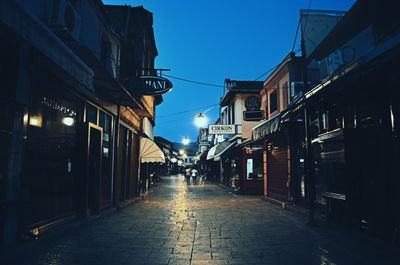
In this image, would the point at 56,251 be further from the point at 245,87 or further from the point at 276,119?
the point at 245,87

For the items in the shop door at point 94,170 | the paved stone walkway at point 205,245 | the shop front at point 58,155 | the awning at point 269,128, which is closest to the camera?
the paved stone walkway at point 205,245

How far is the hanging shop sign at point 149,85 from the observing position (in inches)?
412

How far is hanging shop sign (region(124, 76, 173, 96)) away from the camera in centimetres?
1047

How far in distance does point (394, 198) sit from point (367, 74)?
2.67m

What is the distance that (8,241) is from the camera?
4.80 metres

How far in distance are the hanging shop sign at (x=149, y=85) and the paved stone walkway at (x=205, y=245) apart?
15.8ft

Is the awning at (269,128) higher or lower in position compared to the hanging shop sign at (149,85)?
lower

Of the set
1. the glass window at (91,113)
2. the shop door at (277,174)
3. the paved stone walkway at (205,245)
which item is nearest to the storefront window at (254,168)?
the shop door at (277,174)

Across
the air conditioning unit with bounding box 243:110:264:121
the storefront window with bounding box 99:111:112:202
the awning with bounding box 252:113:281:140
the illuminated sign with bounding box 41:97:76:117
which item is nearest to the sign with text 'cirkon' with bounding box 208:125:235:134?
the air conditioning unit with bounding box 243:110:264:121

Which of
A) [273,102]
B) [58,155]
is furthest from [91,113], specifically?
[273,102]

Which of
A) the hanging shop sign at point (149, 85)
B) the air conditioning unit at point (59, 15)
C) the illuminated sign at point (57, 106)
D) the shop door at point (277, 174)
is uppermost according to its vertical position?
the air conditioning unit at point (59, 15)

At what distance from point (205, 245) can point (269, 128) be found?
20.7 ft

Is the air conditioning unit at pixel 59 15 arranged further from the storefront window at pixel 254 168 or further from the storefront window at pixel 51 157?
the storefront window at pixel 254 168

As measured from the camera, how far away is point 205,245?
5625mm
